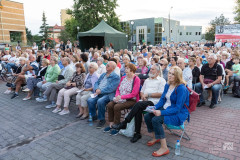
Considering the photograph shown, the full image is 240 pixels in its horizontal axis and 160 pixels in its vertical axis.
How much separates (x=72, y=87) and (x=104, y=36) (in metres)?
11.9

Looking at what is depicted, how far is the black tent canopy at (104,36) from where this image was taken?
55.7 feet

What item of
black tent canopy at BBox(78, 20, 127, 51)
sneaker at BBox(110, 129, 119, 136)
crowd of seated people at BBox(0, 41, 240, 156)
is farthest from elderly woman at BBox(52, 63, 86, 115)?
black tent canopy at BBox(78, 20, 127, 51)

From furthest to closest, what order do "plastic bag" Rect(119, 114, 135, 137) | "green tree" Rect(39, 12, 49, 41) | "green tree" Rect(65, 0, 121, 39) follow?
"green tree" Rect(39, 12, 49, 41) < "green tree" Rect(65, 0, 121, 39) < "plastic bag" Rect(119, 114, 135, 137)

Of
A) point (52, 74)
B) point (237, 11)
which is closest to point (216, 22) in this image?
point (237, 11)

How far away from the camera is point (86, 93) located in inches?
199

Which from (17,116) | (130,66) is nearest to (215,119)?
(130,66)

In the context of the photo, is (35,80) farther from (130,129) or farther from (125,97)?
(130,129)

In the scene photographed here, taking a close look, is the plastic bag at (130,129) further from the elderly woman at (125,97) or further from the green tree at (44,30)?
the green tree at (44,30)

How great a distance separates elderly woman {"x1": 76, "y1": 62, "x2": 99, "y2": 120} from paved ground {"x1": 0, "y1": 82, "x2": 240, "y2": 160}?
0.29m

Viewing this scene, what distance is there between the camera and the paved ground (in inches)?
126

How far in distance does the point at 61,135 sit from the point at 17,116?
6.72ft

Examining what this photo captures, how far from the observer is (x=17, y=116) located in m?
5.20

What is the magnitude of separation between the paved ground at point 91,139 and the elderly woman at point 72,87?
0.83 ft

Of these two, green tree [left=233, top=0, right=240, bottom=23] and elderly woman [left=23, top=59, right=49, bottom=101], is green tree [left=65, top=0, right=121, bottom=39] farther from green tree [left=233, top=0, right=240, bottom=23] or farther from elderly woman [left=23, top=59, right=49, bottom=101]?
elderly woman [left=23, top=59, right=49, bottom=101]
